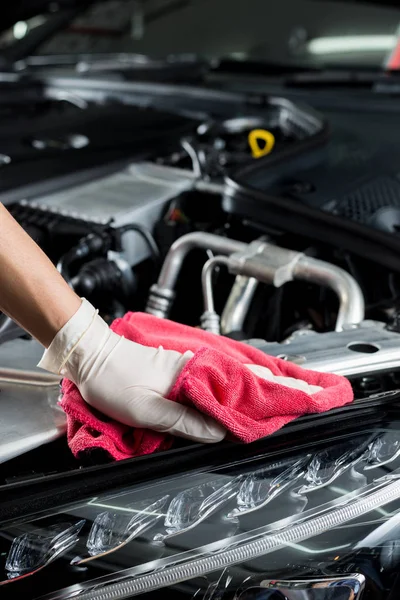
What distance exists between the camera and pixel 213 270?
1230mm

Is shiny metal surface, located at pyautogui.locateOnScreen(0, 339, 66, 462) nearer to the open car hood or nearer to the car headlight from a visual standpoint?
the car headlight

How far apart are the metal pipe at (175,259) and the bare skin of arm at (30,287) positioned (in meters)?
0.39

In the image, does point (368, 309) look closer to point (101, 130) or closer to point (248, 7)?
point (101, 130)

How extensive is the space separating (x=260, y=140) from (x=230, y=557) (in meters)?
1.18

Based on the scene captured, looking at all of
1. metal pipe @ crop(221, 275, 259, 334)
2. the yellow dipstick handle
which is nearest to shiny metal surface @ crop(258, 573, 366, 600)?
metal pipe @ crop(221, 275, 259, 334)

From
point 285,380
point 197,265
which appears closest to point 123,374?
point 285,380

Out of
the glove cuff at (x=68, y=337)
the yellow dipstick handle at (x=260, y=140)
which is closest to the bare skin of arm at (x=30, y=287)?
the glove cuff at (x=68, y=337)

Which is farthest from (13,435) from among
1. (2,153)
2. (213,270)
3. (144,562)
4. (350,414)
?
(2,153)

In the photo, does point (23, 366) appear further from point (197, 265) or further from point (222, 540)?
point (197, 265)

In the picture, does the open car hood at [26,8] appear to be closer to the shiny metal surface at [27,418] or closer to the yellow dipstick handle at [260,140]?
the yellow dipstick handle at [260,140]

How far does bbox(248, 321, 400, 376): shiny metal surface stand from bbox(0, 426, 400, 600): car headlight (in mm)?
150

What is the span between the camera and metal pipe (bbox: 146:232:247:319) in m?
1.17

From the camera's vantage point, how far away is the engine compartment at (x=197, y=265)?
0.90 meters

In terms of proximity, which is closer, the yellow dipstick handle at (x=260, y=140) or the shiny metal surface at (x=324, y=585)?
the shiny metal surface at (x=324, y=585)
